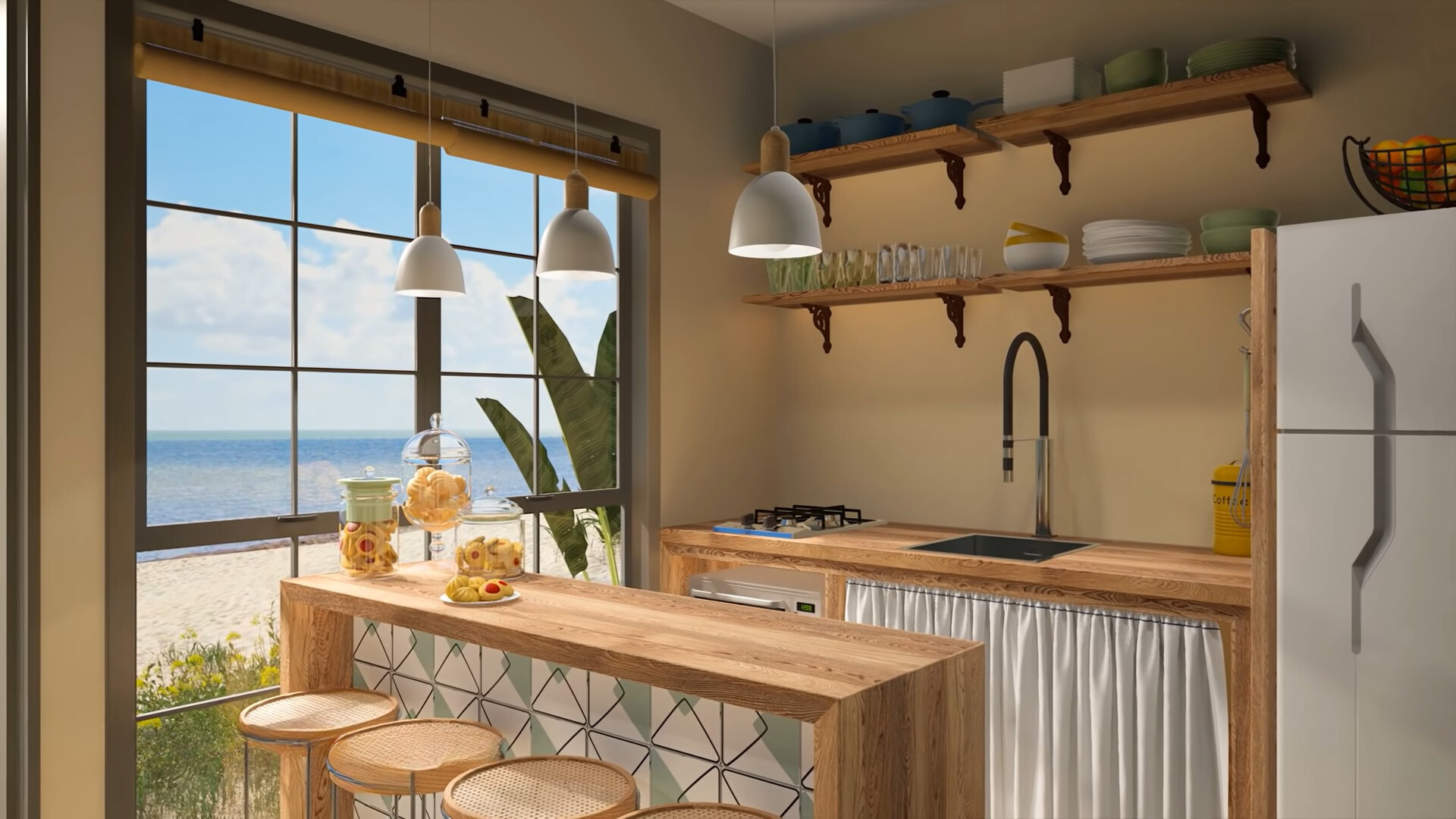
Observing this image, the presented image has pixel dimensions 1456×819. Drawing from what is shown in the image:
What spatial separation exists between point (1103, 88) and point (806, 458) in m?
1.83

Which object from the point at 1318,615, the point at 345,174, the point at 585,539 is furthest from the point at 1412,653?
the point at 345,174

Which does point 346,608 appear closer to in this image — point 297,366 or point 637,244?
point 297,366

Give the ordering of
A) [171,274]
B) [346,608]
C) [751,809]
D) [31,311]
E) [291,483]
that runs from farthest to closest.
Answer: [171,274], [291,483], [346,608], [31,311], [751,809]

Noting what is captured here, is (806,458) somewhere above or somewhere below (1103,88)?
below

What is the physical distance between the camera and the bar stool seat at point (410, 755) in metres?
1.82

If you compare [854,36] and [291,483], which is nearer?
[291,483]

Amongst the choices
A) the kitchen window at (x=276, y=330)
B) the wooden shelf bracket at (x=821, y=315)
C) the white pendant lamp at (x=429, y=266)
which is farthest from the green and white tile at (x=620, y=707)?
the kitchen window at (x=276, y=330)

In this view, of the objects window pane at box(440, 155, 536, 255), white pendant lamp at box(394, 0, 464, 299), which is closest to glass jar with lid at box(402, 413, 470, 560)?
white pendant lamp at box(394, 0, 464, 299)

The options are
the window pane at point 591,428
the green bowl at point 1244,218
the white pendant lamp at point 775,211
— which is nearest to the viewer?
the white pendant lamp at point 775,211

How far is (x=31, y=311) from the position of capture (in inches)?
81.9

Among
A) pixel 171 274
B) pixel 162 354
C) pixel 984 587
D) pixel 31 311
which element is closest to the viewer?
pixel 31 311

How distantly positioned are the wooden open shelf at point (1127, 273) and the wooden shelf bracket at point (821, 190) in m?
0.92

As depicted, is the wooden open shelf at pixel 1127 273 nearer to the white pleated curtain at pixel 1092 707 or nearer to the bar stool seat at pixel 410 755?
the white pleated curtain at pixel 1092 707

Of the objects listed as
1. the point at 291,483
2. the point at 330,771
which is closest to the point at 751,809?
the point at 330,771
